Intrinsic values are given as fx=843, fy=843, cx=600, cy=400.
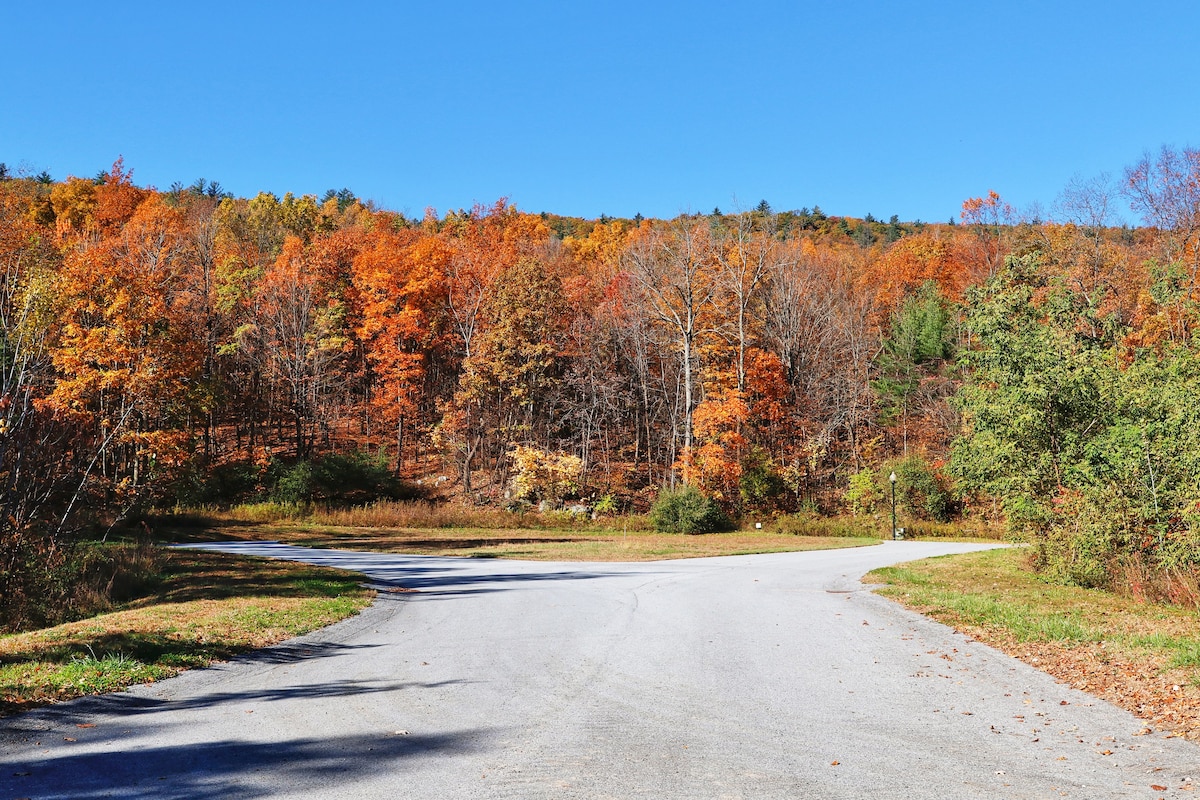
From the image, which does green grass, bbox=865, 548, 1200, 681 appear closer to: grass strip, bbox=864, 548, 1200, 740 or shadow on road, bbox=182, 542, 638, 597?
grass strip, bbox=864, 548, 1200, 740

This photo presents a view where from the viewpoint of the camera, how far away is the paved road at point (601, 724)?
5199mm

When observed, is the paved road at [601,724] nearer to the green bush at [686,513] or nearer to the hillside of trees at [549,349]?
the hillside of trees at [549,349]

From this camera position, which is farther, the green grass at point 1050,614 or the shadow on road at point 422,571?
the shadow on road at point 422,571

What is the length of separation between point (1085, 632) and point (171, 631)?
1101cm

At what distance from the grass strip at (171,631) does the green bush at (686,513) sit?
19974mm

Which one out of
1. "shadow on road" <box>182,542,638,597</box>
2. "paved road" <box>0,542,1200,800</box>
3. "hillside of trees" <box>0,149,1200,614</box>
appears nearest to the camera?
"paved road" <box>0,542,1200,800</box>

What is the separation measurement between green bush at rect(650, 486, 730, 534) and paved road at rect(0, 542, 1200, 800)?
75.8ft

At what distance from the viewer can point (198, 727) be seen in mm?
6391

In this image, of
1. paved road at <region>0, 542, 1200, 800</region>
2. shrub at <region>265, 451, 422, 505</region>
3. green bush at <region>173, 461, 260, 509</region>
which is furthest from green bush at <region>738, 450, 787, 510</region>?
paved road at <region>0, 542, 1200, 800</region>

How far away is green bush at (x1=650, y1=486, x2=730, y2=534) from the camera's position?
3488 cm

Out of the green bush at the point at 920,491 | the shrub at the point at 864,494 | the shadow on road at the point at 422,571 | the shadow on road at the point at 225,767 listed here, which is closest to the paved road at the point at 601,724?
the shadow on road at the point at 225,767

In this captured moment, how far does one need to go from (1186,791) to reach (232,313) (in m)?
57.1

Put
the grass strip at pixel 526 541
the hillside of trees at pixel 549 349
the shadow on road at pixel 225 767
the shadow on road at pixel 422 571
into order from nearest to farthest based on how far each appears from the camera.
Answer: the shadow on road at pixel 225 767 < the shadow on road at pixel 422 571 < the grass strip at pixel 526 541 < the hillside of trees at pixel 549 349

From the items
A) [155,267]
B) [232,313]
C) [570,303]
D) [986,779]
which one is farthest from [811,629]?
[232,313]
